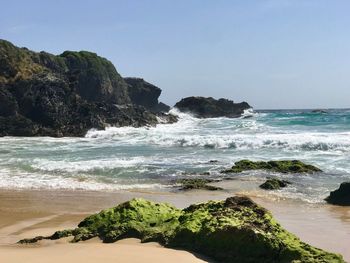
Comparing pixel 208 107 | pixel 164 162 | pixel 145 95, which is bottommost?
pixel 164 162

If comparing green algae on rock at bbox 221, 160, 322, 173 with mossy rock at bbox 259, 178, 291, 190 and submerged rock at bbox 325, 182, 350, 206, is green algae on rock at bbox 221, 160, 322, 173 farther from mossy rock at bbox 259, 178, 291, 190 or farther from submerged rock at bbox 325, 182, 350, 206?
submerged rock at bbox 325, 182, 350, 206

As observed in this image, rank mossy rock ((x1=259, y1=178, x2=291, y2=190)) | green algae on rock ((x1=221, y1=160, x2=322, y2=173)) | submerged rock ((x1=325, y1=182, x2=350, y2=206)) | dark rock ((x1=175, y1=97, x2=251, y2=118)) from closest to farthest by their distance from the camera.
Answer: submerged rock ((x1=325, y1=182, x2=350, y2=206)) → mossy rock ((x1=259, y1=178, x2=291, y2=190)) → green algae on rock ((x1=221, y1=160, x2=322, y2=173)) → dark rock ((x1=175, y1=97, x2=251, y2=118))

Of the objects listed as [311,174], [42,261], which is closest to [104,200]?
[42,261]

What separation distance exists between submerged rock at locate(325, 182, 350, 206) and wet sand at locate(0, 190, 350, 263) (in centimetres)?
50

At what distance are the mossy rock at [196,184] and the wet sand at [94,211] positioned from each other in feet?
1.96

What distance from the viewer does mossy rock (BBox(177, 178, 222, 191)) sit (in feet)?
46.9

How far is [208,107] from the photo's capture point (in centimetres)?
7925

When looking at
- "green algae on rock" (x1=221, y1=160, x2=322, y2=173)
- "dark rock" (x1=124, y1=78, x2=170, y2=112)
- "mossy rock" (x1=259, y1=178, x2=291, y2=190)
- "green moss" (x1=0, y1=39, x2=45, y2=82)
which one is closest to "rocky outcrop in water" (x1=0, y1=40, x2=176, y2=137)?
"green moss" (x1=0, y1=39, x2=45, y2=82)

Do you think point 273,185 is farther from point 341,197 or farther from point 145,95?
point 145,95

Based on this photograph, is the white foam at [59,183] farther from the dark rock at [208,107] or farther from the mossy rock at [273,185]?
the dark rock at [208,107]

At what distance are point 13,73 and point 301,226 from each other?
134ft

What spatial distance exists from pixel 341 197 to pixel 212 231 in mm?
6816

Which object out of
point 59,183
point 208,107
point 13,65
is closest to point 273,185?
point 59,183

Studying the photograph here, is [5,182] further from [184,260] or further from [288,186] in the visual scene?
[184,260]
